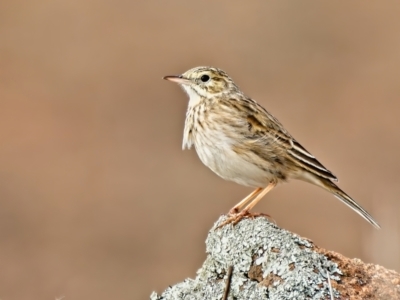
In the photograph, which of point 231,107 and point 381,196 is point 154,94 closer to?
point 231,107

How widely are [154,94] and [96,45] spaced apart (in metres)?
2.63

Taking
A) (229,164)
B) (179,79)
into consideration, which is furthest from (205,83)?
(229,164)

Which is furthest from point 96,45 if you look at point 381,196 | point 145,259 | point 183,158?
point 381,196

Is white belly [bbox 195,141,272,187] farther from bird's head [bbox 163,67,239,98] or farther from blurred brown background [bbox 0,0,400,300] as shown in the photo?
blurred brown background [bbox 0,0,400,300]

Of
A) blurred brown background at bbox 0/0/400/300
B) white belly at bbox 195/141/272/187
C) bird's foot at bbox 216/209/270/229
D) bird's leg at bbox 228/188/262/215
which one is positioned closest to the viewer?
bird's foot at bbox 216/209/270/229

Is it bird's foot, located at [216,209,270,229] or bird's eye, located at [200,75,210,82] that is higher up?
bird's eye, located at [200,75,210,82]

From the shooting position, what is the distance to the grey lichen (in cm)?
409

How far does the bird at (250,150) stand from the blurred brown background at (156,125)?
2.90 meters

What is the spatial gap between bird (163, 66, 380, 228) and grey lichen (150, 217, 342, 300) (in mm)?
1317

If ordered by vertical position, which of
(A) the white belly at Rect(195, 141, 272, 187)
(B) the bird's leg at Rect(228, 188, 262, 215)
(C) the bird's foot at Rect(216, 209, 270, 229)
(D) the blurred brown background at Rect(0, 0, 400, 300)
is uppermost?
(D) the blurred brown background at Rect(0, 0, 400, 300)

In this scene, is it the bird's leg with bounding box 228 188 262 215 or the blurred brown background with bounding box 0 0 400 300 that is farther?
the blurred brown background with bounding box 0 0 400 300

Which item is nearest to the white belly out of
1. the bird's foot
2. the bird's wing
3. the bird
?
the bird

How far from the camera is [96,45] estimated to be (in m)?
18.3

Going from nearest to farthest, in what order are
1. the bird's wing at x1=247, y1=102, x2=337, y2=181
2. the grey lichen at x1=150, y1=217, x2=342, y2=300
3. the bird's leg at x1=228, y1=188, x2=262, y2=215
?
the grey lichen at x1=150, y1=217, x2=342, y2=300, the bird's leg at x1=228, y1=188, x2=262, y2=215, the bird's wing at x1=247, y1=102, x2=337, y2=181
